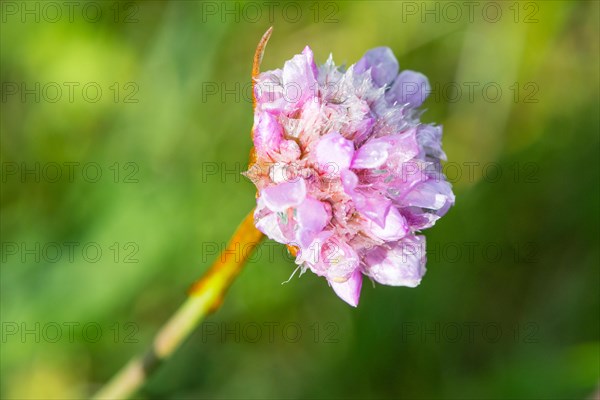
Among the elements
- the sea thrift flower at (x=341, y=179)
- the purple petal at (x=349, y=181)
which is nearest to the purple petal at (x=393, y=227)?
the sea thrift flower at (x=341, y=179)

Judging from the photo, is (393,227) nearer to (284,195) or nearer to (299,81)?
(284,195)

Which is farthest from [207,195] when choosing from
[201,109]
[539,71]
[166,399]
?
[539,71]

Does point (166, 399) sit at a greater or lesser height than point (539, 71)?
lesser

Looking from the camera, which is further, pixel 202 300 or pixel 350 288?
pixel 202 300

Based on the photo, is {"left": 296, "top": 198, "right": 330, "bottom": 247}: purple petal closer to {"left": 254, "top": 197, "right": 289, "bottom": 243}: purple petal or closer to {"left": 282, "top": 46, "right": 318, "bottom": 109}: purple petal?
{"left": 254, "top": 197, "right": 289, "bottom": 243}: purple petal

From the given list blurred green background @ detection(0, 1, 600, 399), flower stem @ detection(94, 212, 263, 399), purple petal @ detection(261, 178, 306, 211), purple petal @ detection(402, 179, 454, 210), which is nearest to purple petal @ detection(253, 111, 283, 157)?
purple petal @ detection(261, 178, 306, 211)

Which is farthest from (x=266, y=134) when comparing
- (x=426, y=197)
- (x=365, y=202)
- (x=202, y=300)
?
(x=202, y=300)

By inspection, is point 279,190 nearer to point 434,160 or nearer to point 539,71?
point 434,160
